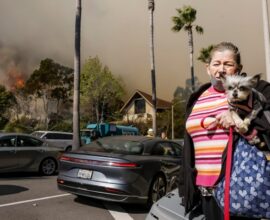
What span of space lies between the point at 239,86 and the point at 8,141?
427 inches

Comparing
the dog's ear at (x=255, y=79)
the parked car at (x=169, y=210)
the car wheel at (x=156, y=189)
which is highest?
the dog's ear at (x=255, y=79)

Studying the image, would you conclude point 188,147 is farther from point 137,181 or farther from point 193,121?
point 137,181

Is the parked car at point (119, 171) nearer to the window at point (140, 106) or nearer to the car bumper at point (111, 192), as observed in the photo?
the car bumper at point (111, 192)

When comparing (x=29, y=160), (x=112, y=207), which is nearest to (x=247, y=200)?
(x=112, y=207)

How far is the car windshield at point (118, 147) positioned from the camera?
7.86m

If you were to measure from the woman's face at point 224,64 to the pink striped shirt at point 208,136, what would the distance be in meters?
0.11

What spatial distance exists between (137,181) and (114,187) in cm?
44

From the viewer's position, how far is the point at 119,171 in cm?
732

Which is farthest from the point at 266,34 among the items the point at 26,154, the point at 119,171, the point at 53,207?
the point at 53,207

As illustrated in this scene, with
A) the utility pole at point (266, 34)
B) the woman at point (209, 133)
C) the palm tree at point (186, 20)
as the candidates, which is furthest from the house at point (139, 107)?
the woman at point (209, 133)

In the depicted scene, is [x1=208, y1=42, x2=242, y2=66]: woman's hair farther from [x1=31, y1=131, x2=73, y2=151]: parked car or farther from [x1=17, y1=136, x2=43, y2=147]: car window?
[x1=31, y1=131, x2=73, y2=151]: parked car

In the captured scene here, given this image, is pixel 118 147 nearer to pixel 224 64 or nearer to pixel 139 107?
pixel 224 64

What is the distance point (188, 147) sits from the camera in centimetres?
257

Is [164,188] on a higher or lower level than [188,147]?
lower
